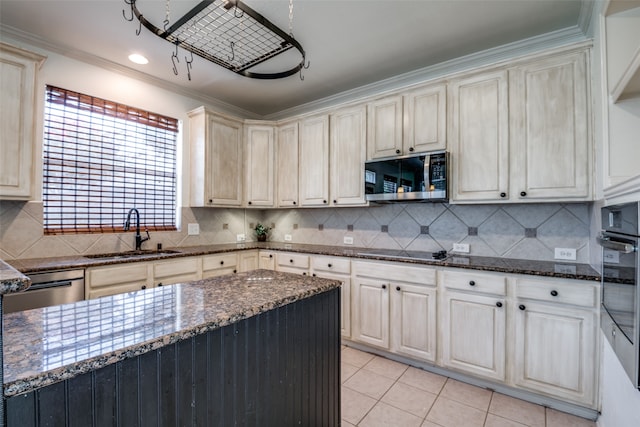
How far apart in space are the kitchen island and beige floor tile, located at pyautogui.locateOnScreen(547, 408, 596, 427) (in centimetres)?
143

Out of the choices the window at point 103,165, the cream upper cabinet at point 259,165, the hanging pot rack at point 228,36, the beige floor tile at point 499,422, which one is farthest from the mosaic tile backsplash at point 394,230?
the hanging pot rack at point 228,36

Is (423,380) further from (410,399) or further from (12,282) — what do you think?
(12,282)

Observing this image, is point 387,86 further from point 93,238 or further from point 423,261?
point 93,238

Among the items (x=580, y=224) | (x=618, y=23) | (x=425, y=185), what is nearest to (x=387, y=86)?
(x=425, y=185)

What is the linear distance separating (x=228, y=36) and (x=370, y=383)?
2477mm

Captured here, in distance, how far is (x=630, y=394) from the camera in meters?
1.21

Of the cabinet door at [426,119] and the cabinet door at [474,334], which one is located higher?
the cabinet door at [426,119]

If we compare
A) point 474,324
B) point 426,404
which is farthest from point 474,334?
point 426,404

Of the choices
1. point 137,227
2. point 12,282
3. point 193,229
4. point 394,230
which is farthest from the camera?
point 193,229

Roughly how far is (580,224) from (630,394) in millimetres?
1449

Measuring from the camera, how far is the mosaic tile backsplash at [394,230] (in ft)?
7.76

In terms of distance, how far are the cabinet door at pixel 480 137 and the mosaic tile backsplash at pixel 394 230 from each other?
33 cm

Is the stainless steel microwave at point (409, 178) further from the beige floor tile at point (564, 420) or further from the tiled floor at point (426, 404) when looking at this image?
the beige floor tile at point (564, 420)

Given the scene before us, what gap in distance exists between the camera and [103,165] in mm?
2877
